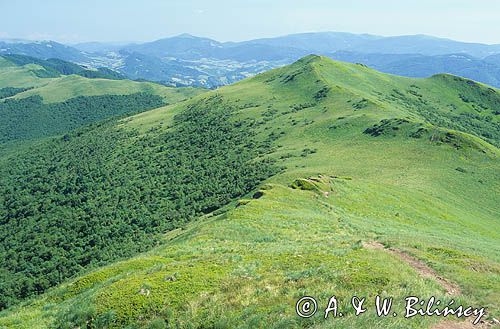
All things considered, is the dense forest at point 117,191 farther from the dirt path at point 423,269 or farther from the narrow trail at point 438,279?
the narrow trail at point 438,279

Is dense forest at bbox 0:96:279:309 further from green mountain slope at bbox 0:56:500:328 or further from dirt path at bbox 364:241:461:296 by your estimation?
dirt path at bbox 364:241:461:296

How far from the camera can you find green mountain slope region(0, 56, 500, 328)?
1870 cm

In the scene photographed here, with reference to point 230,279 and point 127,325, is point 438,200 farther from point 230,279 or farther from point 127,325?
point 127,325

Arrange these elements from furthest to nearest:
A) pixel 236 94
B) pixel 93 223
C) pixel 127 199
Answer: pixel 236 94 → pixel 127 199 → pixel 93 223

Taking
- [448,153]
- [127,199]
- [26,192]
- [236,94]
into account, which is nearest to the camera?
[448,153]

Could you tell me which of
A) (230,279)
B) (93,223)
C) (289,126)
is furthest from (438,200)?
(93,223)

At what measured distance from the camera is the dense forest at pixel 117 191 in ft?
279

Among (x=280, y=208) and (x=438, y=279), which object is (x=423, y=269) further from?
(x=280, y=208)

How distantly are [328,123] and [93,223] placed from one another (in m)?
73.9

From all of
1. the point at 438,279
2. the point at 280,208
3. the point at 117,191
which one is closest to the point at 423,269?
the point at 438,279

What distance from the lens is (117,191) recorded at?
121 m

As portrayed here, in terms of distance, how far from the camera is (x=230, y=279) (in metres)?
20.6

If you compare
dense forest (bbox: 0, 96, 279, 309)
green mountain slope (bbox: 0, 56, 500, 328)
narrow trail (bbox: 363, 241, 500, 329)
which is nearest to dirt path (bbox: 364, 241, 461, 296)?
narrow trail (bbox: 363, 241, 500, 329)

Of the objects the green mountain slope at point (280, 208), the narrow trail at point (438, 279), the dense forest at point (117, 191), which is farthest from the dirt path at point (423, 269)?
the dense forest at point (117, 191)
